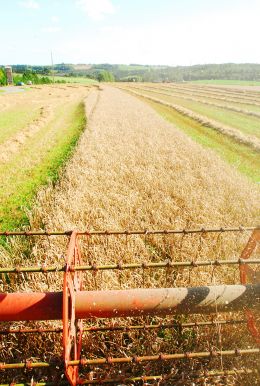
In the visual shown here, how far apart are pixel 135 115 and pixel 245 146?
1026 centimetres

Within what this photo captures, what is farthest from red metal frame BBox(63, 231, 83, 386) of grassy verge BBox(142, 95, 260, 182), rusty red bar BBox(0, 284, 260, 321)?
grassy verge BBox(142, 95, 260, 182)

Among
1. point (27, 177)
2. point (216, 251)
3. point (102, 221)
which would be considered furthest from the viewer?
point (27, 177)

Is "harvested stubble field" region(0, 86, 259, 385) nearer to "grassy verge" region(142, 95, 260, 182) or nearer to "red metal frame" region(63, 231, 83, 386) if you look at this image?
"red metal frame" region(63, 231, 83, 386)

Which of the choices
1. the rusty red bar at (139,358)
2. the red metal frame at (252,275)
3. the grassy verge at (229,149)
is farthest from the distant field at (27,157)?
the grassy verge at (229,149)

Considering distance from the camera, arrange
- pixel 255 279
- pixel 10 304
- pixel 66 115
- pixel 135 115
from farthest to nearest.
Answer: pixel 66 115 → pixel 135 115 → pixel 255 279 → pixel 10 304

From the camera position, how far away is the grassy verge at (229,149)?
38.6ft

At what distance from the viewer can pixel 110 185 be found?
8.30m

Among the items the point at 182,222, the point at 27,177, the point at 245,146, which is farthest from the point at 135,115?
the point at 182,222

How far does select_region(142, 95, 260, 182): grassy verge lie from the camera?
11759mm

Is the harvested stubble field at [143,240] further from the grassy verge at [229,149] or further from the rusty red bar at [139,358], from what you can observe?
the grassy verge at [229,149]

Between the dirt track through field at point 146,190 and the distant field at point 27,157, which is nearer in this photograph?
the dirt track through field at point 146,190

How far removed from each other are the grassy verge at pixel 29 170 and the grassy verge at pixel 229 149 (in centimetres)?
651

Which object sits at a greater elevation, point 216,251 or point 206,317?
point 216,251

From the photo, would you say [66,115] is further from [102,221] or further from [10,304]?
[10,304]
